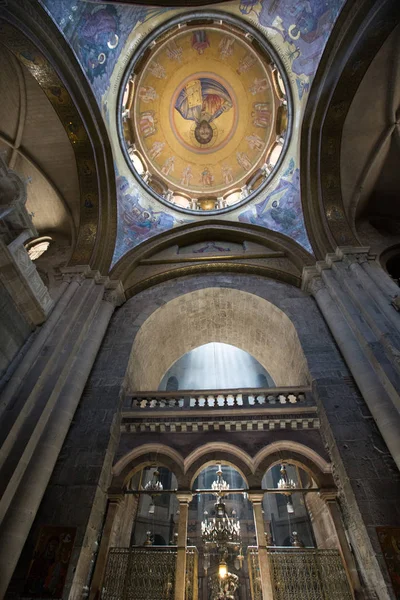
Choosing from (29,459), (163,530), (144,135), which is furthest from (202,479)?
(144,135)

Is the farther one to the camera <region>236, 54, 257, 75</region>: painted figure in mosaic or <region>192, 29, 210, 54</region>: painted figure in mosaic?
<region>236, 54, 257, 75</region>: painted figure in mosaic

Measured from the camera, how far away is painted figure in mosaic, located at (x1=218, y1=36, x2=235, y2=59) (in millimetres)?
11234

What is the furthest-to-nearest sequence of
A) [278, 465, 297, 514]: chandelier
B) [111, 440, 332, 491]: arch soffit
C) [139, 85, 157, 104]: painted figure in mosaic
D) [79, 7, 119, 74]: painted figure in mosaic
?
[139, 85, 157, 104]: painted figure in mosaic, [79, 7, 119, 74]: painted figure in mosaic, [278, 465, 297, 514]: chandelier, [111, 440, 332, 491]: arch soffit

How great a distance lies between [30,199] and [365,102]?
11.2 m

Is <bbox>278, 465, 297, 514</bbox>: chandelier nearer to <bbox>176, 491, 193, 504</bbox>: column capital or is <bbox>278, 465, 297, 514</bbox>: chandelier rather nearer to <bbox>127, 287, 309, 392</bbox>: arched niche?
<bbox>176, 491, 193, 504</bbox>: column capital

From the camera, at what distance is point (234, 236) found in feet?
37.8

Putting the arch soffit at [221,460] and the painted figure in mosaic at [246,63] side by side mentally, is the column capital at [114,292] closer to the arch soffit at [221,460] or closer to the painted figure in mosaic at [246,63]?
the arch soffit at [221,460]

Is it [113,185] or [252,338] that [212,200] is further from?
[252,338]

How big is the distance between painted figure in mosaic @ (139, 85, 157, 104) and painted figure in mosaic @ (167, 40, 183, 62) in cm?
129

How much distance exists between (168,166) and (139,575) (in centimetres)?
1300

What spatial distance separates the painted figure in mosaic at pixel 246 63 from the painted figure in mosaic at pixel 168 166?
405 cm

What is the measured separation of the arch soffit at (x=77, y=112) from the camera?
22.9 ft

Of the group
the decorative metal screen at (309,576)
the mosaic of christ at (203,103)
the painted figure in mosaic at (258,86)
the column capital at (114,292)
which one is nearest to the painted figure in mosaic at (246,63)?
the painted figure in mosaic at (258,86)

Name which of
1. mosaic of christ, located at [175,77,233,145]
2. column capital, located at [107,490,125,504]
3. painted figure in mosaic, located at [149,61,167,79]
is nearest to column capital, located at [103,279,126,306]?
column capital, located at [107,490,125,504]
